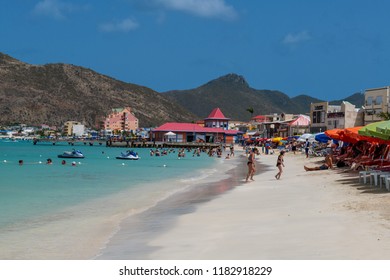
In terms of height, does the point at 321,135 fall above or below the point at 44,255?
above

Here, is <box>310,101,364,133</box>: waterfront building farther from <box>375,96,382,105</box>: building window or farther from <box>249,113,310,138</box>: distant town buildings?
<box>249,113,310,138</box>: distant town buildings

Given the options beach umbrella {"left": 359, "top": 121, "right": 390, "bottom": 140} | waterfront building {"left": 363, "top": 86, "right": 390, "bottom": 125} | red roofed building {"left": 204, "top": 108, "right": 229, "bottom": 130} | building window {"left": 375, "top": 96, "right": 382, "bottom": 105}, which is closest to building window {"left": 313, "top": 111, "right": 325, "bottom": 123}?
waterfront building {"left": 363, "top": 86, "right": 390, "bottom": 125}

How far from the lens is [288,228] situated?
1120cm

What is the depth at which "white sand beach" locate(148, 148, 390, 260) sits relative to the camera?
8.88m

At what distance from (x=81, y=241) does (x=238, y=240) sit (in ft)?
12.7

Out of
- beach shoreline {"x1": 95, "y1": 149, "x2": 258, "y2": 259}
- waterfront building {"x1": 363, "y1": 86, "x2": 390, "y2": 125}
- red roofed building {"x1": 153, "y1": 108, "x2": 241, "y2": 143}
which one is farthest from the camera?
red roofed building {"x1": 153, "y1": 108, "x2": 241, "y2": 143}

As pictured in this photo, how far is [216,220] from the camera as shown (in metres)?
13.5

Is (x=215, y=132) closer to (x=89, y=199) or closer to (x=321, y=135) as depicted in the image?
(x=321, y=135)

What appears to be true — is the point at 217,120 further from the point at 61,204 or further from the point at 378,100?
the point at 61,204

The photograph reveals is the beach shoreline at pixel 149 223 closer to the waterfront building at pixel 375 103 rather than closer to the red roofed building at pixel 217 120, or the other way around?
the waterfront building at pixel 375 103

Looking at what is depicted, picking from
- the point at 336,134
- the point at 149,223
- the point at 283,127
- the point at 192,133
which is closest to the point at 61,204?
the point at 149,223

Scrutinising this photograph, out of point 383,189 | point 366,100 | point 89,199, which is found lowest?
point 89,199
